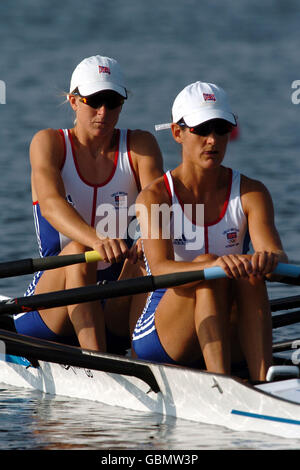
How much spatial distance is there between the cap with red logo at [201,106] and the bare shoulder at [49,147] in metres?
1.00

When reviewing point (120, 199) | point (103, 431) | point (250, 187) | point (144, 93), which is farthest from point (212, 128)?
point (144, 93)

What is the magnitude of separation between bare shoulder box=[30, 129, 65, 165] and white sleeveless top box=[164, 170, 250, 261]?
3.04 ft

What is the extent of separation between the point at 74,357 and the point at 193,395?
741 mm

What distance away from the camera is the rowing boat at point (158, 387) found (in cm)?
559

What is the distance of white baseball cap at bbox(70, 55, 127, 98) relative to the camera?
6762 millimetres

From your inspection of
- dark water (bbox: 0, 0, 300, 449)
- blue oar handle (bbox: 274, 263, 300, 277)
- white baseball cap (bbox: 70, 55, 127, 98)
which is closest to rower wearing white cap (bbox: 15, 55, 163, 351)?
white baseball cap (bbox: 70, 55, 127, 98)

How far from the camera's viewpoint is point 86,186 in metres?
7.00

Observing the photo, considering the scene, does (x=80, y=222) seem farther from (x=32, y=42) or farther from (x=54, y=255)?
(x=32, y=42)

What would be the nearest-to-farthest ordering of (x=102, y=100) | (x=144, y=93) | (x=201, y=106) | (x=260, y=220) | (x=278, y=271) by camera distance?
(x=278, y=271) < (x=201, y=106) < (x=260, y=220) < (x=102, y=100) < (x=144, y=93)

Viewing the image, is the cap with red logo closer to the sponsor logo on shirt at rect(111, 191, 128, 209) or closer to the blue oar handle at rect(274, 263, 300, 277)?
the blue oar handle at rect(274, 263, 300, 277)

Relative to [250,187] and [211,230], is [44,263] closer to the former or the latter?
[211,230]

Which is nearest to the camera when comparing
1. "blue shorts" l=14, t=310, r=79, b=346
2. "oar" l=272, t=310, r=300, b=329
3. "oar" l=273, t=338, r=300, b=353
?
"blue shorts" l=14, t=310, r=79, b=346

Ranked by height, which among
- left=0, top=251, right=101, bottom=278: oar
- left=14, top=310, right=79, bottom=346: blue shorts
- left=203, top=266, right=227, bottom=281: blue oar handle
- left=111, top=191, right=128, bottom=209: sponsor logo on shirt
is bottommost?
left=14, top=310, right=79, bottom=346: blue shorts
